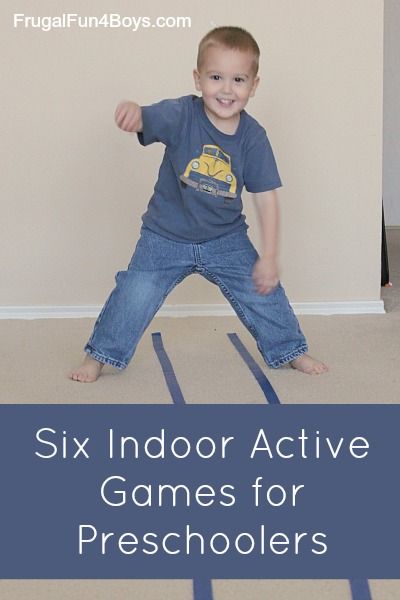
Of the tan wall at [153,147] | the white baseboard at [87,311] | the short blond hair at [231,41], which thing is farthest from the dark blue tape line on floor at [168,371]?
the short blond hair at [231,41]

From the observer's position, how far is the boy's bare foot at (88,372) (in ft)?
7.66

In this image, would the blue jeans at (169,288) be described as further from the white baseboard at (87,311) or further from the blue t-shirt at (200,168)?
the white baseboard at (87,311)

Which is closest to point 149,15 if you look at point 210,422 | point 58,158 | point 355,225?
point 58,158

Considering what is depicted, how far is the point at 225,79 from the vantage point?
7.21 ft

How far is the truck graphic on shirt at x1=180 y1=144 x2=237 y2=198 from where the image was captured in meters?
2.27

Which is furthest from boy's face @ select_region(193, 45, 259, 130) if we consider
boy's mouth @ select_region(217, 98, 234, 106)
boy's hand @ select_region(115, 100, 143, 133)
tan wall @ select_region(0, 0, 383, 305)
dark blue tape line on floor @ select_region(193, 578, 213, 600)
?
dark blue tape line on floor @ select_region(193, 578, 213, 600)

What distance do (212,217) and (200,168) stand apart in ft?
0.39

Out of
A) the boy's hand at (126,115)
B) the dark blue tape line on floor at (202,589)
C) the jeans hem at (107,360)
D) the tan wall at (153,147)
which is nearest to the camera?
the dark blue tape line on floor at (202,589)

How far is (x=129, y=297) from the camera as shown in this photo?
233cm

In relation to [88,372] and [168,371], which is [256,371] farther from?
[88,372]

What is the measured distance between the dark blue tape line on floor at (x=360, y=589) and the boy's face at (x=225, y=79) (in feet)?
3.78

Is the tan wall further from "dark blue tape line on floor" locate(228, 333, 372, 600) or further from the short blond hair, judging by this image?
the short blond hair

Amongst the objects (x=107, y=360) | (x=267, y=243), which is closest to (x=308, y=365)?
(x=267, y=243)

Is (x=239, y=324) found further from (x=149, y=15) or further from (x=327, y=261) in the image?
(x=149, y=15)
